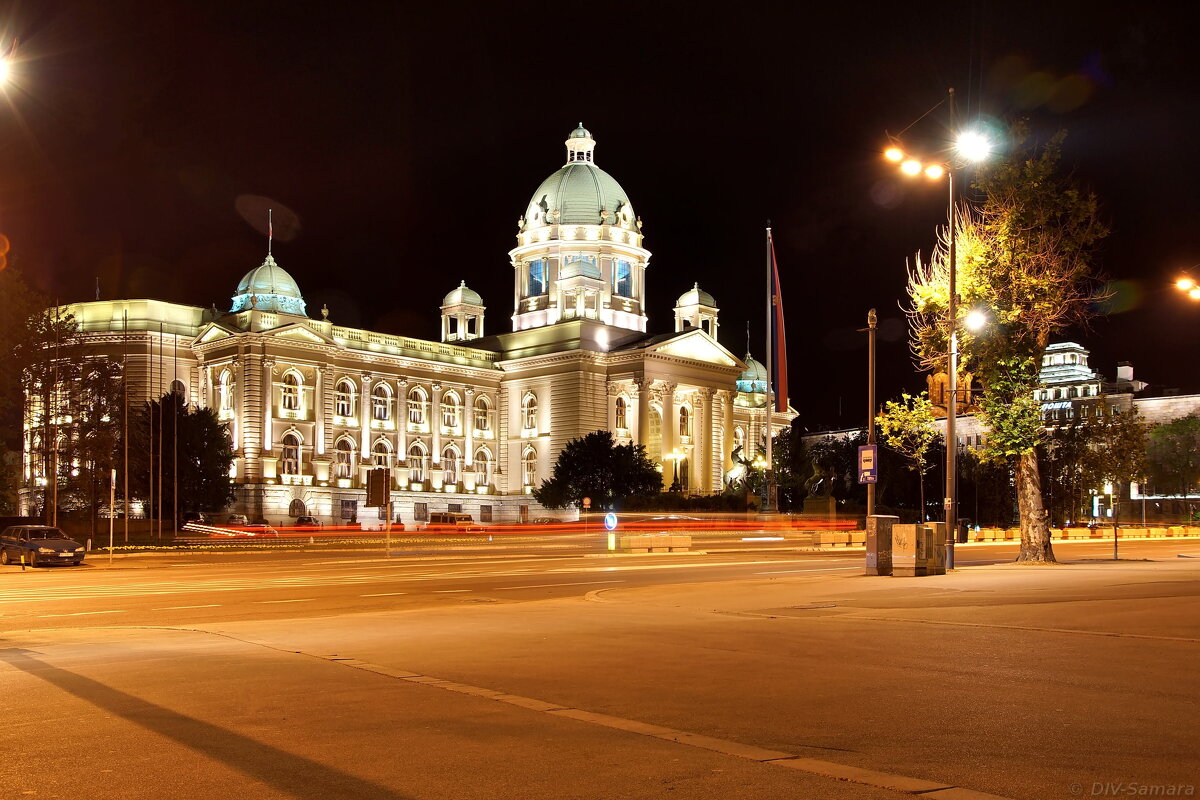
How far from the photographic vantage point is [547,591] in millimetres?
27281

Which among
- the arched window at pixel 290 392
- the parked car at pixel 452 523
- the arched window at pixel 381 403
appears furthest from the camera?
the arched window at pixel 381 403

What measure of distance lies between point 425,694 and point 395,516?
304 ft

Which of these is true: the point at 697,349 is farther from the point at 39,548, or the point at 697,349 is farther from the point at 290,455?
the point at 39,548

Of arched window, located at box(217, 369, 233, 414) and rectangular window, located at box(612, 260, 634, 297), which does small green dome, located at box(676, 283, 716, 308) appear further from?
arched window, located at box(217, 369, 233, 414)

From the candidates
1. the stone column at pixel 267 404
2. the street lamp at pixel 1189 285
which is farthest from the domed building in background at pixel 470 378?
the street lamp at pixel 1189 285

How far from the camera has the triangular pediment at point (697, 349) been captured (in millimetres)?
108994

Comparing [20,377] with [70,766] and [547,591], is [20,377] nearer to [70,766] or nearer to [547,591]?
[547,591]

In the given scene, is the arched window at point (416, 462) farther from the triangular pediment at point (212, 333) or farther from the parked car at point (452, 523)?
the triangular pediment at point (212, 333)

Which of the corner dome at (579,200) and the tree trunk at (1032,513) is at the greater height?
the corner dome at (579,200)

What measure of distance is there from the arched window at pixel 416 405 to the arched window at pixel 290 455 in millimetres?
14506

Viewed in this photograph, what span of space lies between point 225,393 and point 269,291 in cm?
1179

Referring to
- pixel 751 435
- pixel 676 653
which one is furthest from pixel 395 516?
pixel 676 653

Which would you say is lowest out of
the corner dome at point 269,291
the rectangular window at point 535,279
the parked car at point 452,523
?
the parked car at point 452,523

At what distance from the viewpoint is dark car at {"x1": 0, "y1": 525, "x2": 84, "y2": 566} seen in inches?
1625
